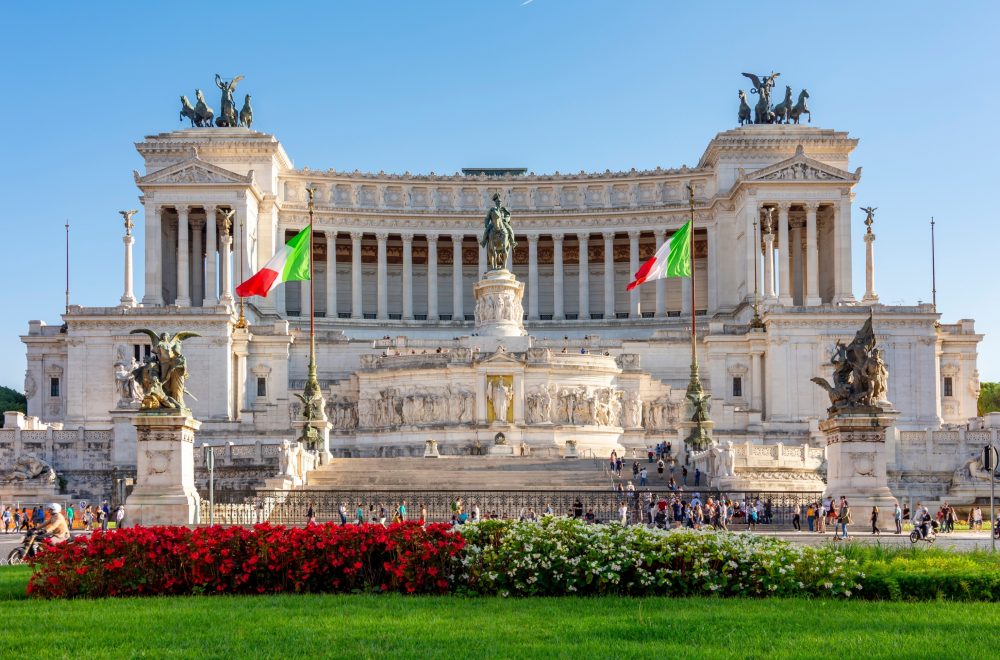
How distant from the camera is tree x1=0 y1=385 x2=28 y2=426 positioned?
10856 cm

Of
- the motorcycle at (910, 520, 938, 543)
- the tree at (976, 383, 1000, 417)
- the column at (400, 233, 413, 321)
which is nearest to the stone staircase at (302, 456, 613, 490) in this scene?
the motorcycle at (910, 520, 938, 543)

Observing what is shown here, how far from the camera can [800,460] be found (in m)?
57.9

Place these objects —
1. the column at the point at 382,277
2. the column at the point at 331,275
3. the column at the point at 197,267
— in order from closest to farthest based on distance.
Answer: the column at the point at 197,267
the column at the point at 331,275
the column at the point at 382,277

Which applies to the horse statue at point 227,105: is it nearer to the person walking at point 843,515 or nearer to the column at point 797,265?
the column at point 797,265

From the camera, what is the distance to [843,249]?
94188 millimetres

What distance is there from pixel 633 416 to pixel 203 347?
27590 millimetres

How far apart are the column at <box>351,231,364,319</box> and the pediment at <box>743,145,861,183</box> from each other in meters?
31.7

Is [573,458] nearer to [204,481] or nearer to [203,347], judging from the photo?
[204,481]

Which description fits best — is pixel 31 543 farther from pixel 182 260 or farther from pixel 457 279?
pixel 457 279

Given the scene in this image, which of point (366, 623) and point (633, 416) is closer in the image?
point (366, 623)

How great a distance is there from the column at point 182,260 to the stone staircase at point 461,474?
37691 millimetres

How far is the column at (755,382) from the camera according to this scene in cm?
8288

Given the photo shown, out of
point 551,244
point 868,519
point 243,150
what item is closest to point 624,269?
point 551,244

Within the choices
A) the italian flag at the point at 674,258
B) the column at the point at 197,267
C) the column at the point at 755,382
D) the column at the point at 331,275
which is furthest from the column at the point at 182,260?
the column at the point at 755,382
